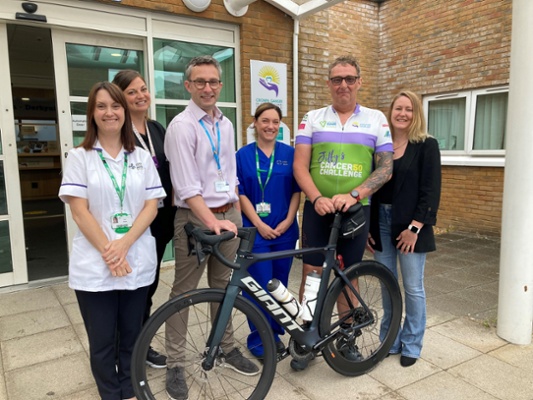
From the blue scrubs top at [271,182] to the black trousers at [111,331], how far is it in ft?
3.00

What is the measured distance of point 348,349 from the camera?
2.69m

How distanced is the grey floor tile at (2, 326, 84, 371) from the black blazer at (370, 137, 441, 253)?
2591mm

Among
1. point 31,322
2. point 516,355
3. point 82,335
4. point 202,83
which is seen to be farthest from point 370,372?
point 31,322

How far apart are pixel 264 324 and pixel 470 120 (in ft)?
21.8

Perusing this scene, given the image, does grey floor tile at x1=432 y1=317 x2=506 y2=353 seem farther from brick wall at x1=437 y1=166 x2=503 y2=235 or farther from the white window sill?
the white window sill


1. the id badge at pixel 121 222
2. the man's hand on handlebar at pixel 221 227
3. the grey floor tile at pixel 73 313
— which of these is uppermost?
the id badge at pixel 121 222

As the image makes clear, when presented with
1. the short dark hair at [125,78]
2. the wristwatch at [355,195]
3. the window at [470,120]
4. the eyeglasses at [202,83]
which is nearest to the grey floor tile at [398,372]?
the wristwatch at [355,195]

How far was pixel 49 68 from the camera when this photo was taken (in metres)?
9.84

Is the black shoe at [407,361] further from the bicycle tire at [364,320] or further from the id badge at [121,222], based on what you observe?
the id badge at [121,222]

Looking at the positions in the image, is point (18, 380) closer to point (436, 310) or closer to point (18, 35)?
point (436, 310)

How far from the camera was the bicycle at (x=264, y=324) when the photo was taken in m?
2.07

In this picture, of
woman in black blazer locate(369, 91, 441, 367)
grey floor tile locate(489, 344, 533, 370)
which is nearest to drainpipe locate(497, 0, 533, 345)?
grey floor tile locate(489, 344, 533, 370)

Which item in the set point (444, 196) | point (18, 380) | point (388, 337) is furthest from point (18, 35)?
point (444, 196)

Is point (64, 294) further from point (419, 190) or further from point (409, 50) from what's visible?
point (409, 50)
